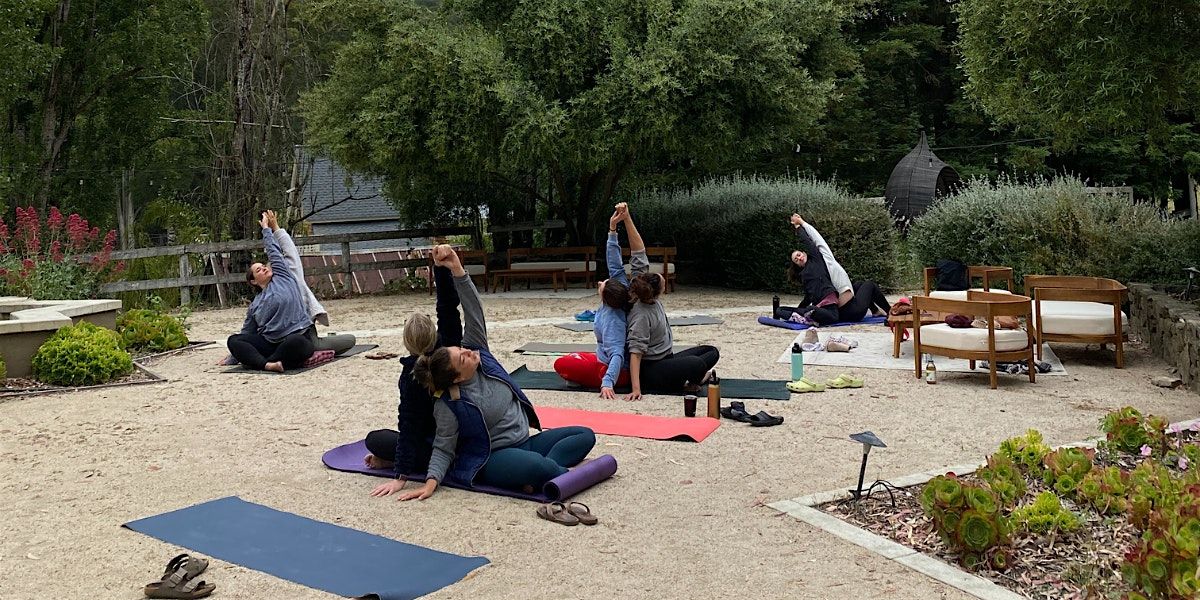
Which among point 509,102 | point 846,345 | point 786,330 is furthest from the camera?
point 509,102

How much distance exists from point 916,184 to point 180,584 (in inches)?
903

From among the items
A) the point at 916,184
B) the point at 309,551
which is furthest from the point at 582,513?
the point at 916,184

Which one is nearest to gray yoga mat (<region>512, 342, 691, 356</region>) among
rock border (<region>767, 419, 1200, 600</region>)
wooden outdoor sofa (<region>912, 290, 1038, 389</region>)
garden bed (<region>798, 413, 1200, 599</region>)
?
wooden outdoor sofa (<region>912, 290, 1038, 389</region>)

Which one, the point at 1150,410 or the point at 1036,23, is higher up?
the point at 1036,23

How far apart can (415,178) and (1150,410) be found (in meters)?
15.3

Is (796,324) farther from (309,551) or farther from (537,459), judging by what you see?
(309,551)

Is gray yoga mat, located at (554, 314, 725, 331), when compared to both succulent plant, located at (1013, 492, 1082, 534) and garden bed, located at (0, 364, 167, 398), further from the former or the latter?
succulent plant, located at (1013, 492, 1082, 534)

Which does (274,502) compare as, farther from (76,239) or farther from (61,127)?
(61,127)

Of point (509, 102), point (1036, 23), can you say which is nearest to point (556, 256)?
point (509, 102)

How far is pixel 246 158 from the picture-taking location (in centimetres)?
1953

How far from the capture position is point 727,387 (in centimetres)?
899

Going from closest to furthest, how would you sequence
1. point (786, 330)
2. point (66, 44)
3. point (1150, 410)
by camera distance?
point (1150, 410), point (786, 330), point (66, 44)

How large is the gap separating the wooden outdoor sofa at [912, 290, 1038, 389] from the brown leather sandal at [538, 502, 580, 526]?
4823 millimetres

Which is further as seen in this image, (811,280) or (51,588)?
(811,280)
